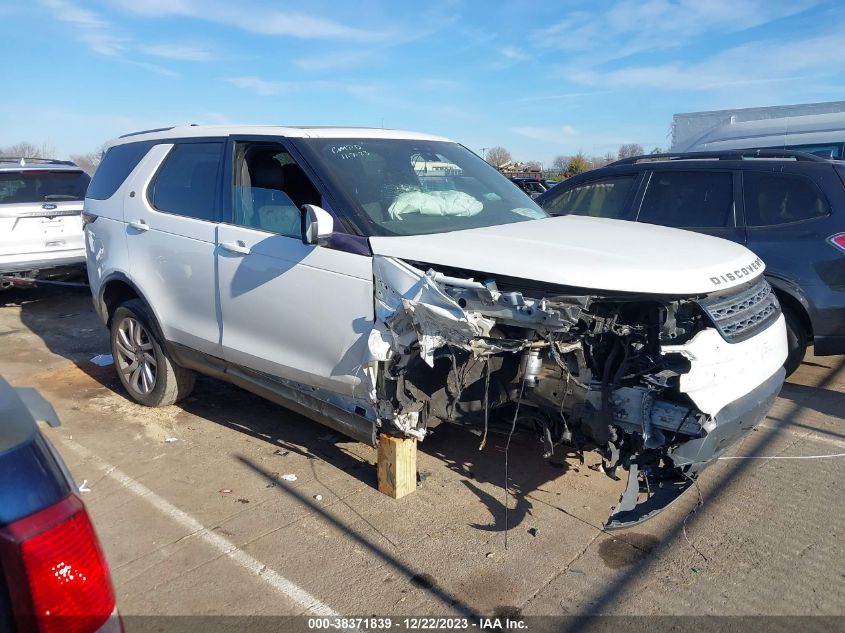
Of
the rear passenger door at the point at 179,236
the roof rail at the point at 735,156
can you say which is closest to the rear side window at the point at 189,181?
the rear passenger door at the point at 179,236

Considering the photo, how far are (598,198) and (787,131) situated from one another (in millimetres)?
6586

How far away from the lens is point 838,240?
16.9 ft

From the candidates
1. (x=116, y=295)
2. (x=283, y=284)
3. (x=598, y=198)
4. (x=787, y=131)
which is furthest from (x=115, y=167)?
(x=787, y=131)

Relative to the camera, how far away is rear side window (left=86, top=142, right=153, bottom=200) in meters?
5.32

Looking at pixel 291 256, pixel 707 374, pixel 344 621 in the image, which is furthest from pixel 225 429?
pixel 707 374

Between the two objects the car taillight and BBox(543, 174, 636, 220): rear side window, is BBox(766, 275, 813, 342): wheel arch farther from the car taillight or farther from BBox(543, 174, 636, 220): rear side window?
the car taillight

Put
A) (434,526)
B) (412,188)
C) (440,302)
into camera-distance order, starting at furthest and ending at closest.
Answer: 1. (412,188)
2. (434,526)
3. (440,302)

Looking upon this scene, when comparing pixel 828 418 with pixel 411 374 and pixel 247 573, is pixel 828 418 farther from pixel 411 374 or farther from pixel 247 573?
pixel 247 573

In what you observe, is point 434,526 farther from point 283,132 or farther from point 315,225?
point 283,132

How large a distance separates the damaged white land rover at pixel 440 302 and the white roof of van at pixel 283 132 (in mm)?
21

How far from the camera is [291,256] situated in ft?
12.7

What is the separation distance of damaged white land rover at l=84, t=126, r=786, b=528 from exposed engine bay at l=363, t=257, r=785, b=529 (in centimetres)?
1

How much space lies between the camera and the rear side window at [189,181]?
4551 mm

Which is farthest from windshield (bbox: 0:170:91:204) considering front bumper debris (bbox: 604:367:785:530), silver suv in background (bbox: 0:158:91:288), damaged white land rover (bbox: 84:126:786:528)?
front bumper debris (bbox: 604:367:785:530)
